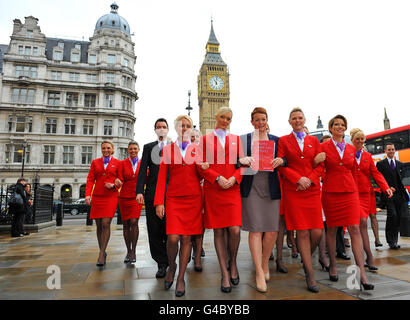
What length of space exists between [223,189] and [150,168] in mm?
1363

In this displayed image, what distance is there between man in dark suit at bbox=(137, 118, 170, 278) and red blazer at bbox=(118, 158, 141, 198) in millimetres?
507

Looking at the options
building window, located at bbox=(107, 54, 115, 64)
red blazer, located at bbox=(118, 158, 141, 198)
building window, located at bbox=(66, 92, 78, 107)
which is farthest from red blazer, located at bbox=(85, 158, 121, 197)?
building window, located at bbox=(107, 54, 115, 64)

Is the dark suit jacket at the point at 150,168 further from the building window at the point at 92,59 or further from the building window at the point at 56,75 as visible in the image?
the building window at the point at 92,59

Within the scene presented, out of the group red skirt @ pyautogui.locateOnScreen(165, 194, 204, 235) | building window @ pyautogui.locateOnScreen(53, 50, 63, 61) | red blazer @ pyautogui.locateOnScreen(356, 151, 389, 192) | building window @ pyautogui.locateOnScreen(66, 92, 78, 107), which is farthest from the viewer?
building window @ pyautogui.locateOnScreen(53, 50, 63, 61)

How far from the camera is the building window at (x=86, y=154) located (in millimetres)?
37469

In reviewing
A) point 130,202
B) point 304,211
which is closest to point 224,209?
point 304,211

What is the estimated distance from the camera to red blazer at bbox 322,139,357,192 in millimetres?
3352

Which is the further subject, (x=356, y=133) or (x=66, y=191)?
(x=66, y=191)

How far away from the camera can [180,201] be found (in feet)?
10.1

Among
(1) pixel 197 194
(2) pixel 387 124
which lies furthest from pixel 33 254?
(2) pixel 387 124

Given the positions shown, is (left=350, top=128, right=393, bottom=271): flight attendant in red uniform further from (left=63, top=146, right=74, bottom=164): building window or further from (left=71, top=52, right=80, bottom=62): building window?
(left=71, top=52, right=80, bottom=62): building window

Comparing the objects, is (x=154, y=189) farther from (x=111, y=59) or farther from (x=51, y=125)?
(x=111, y=59)

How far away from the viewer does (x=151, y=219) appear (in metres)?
3.85
